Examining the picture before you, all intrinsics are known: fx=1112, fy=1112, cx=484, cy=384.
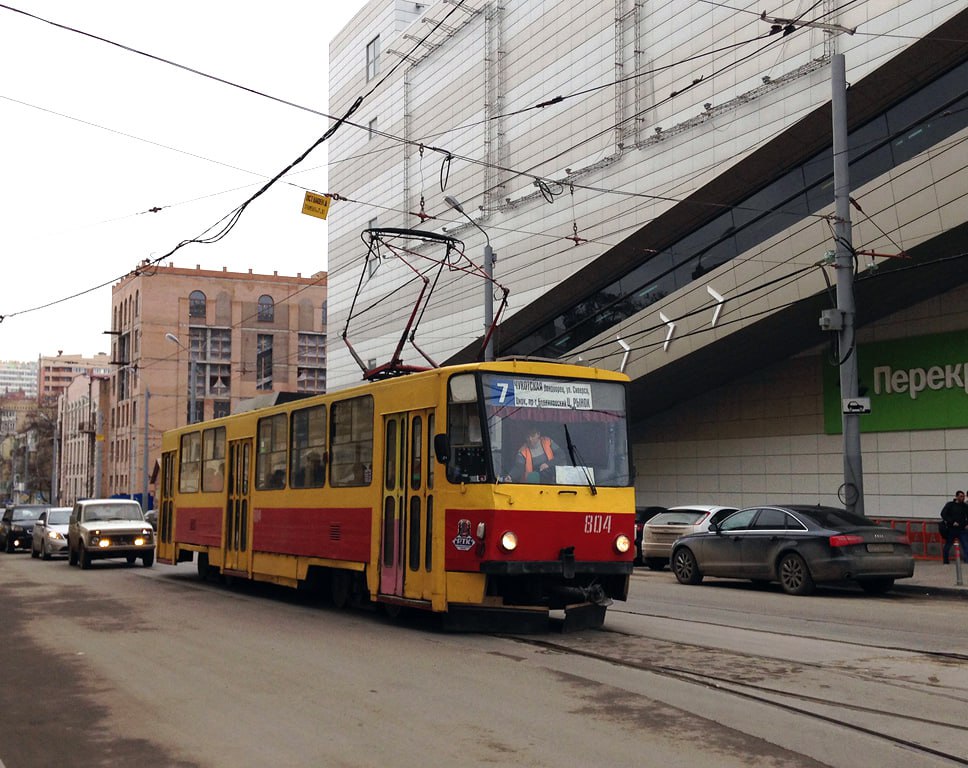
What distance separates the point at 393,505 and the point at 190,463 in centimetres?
921

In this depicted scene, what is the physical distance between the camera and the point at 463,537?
1177 cm

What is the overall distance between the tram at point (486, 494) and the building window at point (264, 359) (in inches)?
3188

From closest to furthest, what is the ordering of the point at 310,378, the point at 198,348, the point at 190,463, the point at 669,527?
1. the point at 190,463
2. the point at 669,527
3. the point at 198,348
4. the point at 310,378

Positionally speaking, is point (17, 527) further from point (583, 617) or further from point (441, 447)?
point (583, 617)

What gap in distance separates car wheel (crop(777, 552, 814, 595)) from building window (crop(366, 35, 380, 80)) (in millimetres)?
38761

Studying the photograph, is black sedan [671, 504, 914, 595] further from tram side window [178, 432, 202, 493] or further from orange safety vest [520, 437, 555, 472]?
tram side window [178, 432, 202, 493]

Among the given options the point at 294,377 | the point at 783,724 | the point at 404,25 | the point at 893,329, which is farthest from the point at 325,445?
the point at 294,377

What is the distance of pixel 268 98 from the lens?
15938 millimetres

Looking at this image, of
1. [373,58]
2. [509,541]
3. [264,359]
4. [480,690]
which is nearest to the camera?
[480,690]

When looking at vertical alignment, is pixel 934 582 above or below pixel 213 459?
below

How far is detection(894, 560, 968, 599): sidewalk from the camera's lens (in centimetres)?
1787

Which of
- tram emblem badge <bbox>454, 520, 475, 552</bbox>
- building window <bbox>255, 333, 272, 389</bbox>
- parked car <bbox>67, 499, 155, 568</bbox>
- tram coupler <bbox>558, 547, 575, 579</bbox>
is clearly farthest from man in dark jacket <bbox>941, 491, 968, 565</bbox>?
building window <bbox>255, 333, 272, 389</bbox>

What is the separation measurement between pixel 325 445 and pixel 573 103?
24443 mm

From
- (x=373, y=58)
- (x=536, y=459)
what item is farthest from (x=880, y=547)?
(x=373, y=58)
